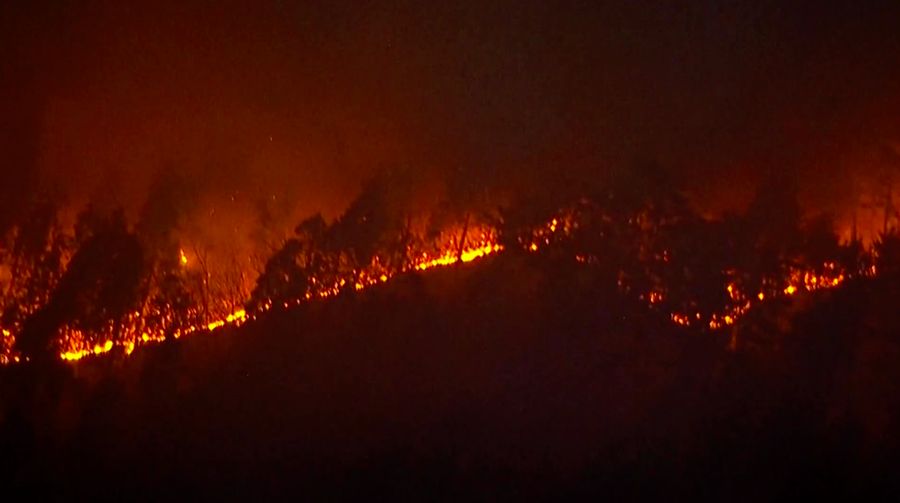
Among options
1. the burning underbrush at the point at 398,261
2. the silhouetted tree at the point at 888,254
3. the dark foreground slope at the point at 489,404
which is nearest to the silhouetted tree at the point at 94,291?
the burning underbrush at the point at 398,261

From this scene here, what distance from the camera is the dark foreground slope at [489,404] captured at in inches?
361

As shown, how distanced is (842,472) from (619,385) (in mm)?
1913

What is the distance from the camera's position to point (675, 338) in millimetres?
10047

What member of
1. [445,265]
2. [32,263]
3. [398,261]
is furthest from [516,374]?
[32,263]

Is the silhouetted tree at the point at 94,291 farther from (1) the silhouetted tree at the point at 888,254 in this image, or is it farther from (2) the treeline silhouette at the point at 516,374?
(1) the silhouetted tree at the point at 888,254

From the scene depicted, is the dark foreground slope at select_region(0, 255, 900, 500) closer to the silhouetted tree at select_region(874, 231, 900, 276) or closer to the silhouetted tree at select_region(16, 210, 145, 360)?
the silhouetted tree at select_region(874, 231, 900, 276)

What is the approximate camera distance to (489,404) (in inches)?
378

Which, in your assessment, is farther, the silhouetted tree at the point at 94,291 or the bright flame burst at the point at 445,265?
the silhouetted tree at the point at 94,291

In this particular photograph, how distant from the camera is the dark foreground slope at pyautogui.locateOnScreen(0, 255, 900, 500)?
9.17 metres

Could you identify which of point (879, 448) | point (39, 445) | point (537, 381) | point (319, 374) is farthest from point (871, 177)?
point (39, 445)

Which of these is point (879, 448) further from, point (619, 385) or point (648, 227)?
point (648, 227)

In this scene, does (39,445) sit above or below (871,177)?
below

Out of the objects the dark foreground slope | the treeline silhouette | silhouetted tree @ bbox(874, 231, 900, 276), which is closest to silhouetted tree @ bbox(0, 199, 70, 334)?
the treeline silhouette

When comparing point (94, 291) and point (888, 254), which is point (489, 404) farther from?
point (94, 291)
